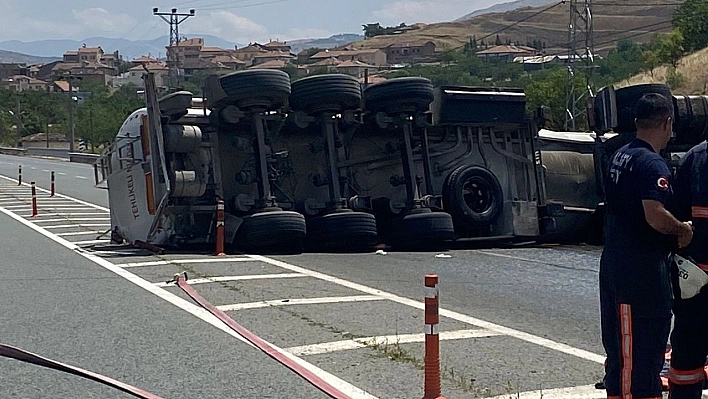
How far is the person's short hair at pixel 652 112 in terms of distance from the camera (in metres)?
4.95

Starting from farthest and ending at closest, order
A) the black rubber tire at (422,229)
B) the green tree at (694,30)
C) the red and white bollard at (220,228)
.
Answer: the green tree at (694,30)
the black rubber tire at (422,229)
the red and white bollard at (220,228)

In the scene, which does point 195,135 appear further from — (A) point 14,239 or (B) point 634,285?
(B) point 634,285

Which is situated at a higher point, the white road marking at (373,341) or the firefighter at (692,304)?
the firefighter at (692,304)

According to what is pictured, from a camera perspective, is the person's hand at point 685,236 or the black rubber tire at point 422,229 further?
the black rubber tire at point 422,229

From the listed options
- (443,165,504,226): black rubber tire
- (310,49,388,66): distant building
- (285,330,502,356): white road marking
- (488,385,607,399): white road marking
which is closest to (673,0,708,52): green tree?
(443,165,504,226): black rubber tire

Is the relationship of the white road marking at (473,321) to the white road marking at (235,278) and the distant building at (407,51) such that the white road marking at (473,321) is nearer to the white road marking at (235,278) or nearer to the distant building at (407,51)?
the white road marking at (235,278)

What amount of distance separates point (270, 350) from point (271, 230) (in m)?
5.95

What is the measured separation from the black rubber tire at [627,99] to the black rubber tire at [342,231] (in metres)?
3.80

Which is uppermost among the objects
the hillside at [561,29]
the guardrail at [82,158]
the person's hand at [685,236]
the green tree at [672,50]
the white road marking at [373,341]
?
the hillside at [561,29]

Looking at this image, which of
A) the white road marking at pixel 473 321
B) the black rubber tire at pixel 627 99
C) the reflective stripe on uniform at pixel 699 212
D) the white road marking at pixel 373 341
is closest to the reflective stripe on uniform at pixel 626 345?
the reflective stripe on uniform at pixel 699 212

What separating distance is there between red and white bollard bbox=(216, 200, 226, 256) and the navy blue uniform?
8930 millimetres

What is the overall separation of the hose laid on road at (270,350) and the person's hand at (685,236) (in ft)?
7.52

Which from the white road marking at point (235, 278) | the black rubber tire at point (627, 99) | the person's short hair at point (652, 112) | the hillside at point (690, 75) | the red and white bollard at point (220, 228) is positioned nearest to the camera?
the person's short hair at point (652, 112)

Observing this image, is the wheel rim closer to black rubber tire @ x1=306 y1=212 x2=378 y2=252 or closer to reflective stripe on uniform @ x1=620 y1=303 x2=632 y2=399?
black rubber tire @ x1=306 y1=212 x2=378 y2=252
